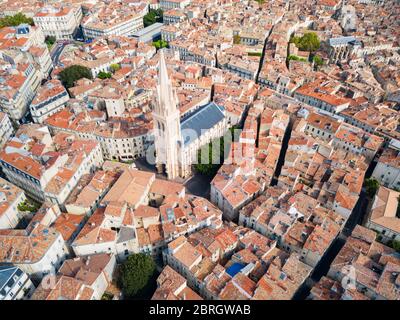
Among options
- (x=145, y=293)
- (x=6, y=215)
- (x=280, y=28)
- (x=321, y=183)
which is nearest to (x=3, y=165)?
(x=6, y=215)

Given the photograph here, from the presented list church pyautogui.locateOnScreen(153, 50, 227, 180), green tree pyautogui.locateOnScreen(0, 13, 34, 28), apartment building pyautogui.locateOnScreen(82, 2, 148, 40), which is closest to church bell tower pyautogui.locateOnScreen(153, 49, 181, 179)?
church pyautogui.locateOnScreen(153, 50, 227, 180)

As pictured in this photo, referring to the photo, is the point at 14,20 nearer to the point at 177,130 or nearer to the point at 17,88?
the point at 17,88

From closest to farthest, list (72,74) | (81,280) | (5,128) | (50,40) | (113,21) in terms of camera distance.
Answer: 1. (81,280)
2. (5,128)
3. (72,74)
4. (113,21)
5. (50,40)

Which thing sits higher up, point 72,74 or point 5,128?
point 72,74

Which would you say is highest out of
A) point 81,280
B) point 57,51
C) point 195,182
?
point 57,51

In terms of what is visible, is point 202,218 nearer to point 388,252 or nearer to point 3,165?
point 388,252

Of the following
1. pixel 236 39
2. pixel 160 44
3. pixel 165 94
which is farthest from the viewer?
pixel 236 39

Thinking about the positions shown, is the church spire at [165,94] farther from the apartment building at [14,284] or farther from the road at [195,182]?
the apartment building at [14,284]

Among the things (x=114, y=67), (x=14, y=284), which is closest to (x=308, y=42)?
(x=114, y=67)
